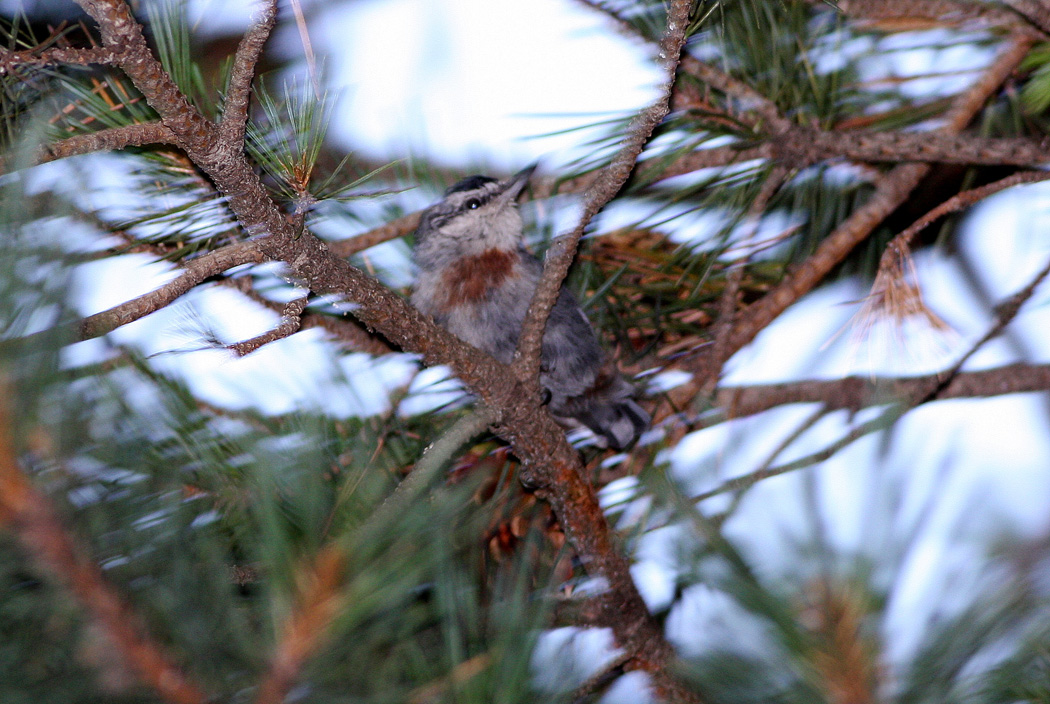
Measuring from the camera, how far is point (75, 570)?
26.0 inches

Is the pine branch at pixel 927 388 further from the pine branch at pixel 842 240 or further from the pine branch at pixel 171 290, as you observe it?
the pine branch at pixel 171 290

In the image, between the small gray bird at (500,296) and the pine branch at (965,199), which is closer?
the pine branch at (965,199)

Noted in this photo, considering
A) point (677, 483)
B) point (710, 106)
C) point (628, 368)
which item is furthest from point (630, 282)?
point (677, 483)

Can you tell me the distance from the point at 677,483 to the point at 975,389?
115 centimetres

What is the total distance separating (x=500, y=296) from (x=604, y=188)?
1047 millimetres

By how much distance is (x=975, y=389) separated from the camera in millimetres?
1826

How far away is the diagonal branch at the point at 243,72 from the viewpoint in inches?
36.2

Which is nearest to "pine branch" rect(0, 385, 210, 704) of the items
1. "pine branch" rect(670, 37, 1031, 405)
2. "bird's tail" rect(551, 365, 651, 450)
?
"pine branch" rect(670, 37, 1031, 405)

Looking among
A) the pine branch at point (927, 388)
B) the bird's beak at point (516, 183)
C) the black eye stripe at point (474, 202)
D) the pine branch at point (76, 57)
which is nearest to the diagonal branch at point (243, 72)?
the pine branch at point (76, 57)

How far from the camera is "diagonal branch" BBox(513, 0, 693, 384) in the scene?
1135 mm

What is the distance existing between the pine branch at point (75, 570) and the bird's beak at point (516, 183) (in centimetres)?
168

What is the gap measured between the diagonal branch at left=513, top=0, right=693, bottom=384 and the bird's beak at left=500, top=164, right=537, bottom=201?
2.69ft

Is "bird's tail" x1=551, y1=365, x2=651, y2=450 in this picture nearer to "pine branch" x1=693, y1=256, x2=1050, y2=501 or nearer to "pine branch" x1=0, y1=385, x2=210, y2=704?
"pine branch" x1=693, y1=256, x2=1050, y2=501

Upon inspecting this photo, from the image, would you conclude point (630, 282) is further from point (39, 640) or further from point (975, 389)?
point (39, 640)
